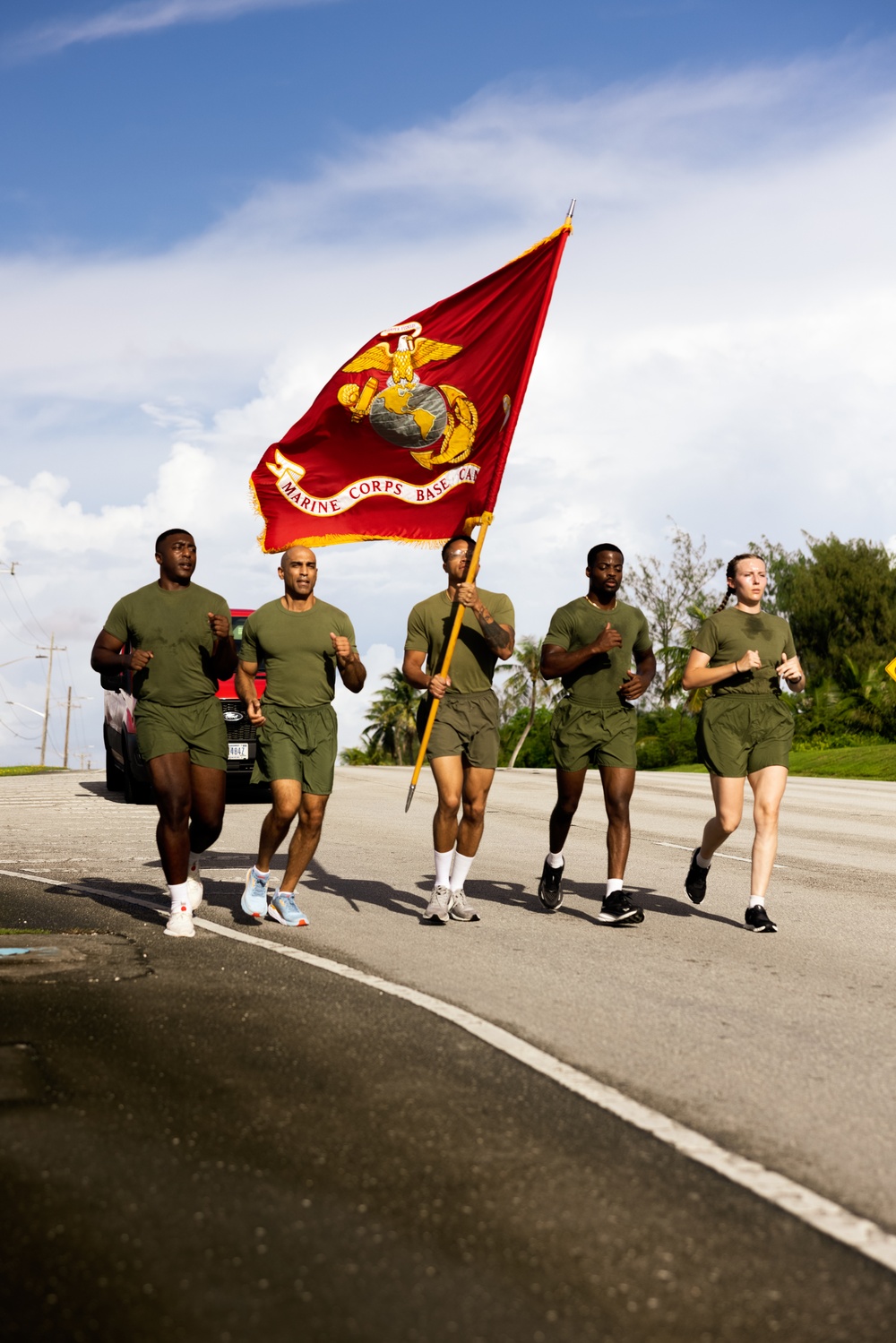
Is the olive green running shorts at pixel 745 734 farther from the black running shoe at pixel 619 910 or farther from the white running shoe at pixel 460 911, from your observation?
the white running shoe at pixel 460 911

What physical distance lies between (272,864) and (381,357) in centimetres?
391

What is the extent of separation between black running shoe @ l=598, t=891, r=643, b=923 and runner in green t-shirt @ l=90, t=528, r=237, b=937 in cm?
229

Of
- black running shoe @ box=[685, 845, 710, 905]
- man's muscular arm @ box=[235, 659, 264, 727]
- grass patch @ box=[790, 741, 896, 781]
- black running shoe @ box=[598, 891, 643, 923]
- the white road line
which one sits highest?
man's muscular arm @ box=[235, 659, 264, 727]

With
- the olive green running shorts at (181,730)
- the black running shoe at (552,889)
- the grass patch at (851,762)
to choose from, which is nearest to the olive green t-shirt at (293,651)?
the olive green running shorts at (181,730)

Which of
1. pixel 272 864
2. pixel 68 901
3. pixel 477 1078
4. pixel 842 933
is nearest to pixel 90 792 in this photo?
pixel 272 864

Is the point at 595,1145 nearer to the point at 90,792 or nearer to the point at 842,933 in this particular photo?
the point at 842,933

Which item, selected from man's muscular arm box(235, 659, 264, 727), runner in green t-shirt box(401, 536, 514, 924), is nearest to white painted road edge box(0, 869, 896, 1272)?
runner in green t-shirt box(401, 536, 514, 924)

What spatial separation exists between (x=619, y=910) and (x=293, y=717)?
218cm

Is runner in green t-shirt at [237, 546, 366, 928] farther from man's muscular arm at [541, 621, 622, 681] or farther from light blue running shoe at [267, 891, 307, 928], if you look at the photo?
man's muscular arm at [541, 621, 622, 681]

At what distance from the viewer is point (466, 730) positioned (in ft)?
26.3

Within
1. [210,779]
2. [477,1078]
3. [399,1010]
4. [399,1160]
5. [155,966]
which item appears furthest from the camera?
[210,779]

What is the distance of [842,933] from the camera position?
785 centimetres

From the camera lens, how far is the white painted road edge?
3.22 metres

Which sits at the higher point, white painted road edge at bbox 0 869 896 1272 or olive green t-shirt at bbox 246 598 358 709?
olive green t-shirt at bbox 246 598 358 709
